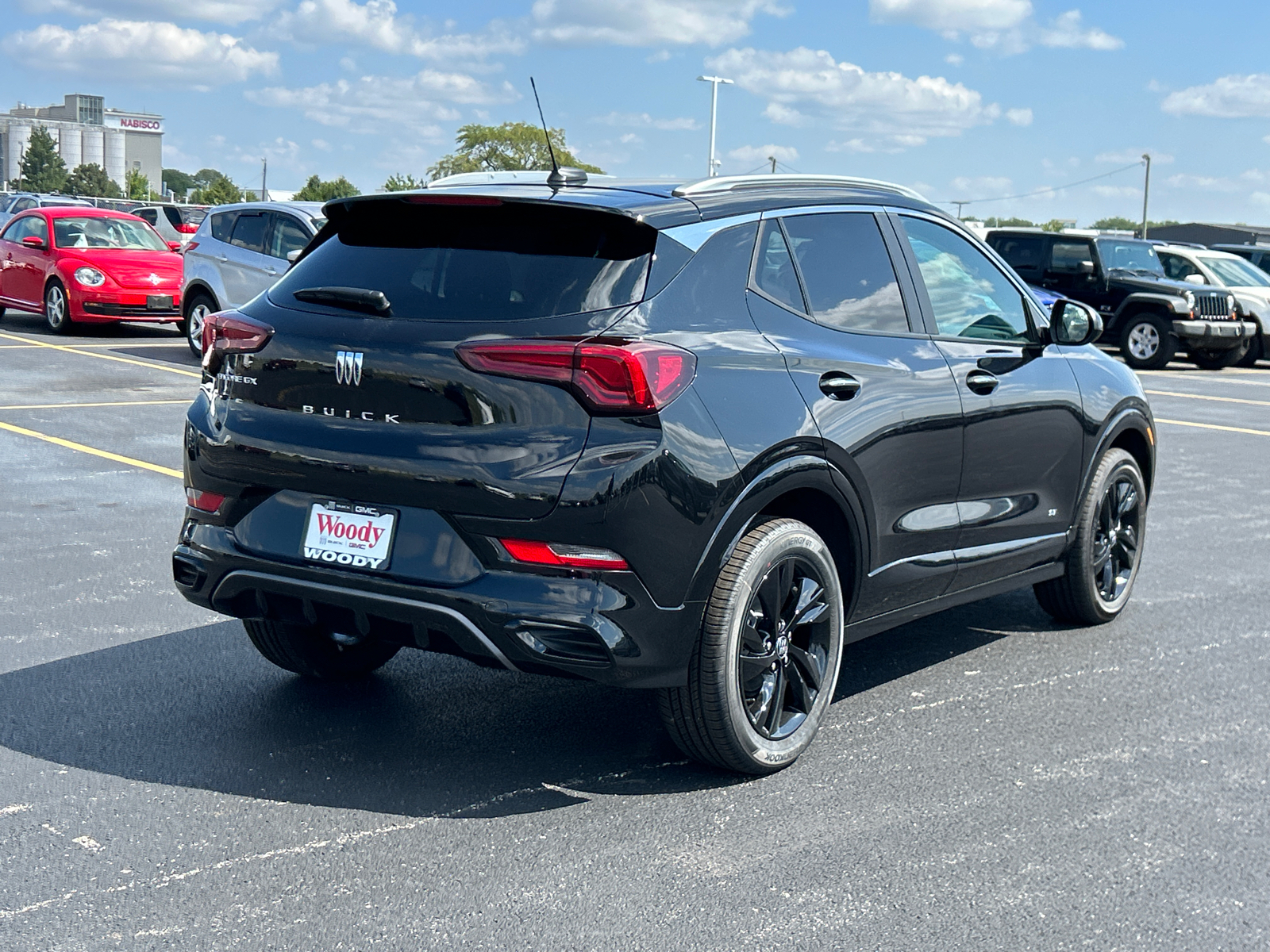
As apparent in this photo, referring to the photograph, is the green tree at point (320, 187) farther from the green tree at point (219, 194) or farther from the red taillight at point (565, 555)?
the red taillight at point (565, 555)

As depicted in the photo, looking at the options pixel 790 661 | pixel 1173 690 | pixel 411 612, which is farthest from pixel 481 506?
pixel 1173 690

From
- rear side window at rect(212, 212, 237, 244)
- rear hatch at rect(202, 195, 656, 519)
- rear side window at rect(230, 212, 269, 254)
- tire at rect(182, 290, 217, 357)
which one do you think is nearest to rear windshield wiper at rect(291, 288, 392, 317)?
rear hatch at rect(202, 195, 656, 519)

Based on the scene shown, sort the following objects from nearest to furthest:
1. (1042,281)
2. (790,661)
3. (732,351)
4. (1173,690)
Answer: (732,351) → (790,661) → (1173,690) → (1042,281)

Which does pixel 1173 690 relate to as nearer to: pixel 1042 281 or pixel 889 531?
pixel 889 531

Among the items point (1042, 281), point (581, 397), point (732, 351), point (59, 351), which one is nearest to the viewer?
point (581, 397)

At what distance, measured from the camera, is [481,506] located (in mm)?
3830

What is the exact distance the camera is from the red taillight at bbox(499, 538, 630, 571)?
3809 mm

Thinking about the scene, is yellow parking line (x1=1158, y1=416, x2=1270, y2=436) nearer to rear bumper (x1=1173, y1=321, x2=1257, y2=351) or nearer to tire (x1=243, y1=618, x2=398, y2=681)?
rear bumper (x1=1173, y1=321, x2=1257, y2=351)

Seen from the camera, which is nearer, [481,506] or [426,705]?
[481,506]

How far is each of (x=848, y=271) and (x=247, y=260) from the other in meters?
12.8

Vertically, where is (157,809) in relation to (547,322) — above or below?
below

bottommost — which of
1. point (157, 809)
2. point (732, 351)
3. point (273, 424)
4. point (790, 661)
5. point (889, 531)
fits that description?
point (157, 809)

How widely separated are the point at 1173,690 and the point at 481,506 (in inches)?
113

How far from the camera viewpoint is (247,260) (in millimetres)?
16453
